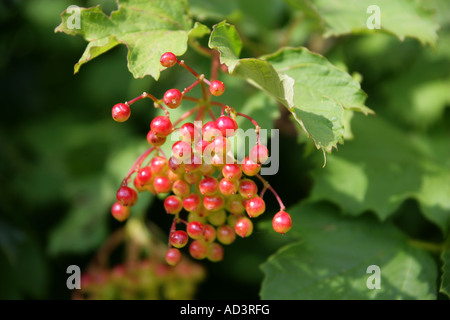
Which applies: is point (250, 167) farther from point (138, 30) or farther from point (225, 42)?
point (138, 30)

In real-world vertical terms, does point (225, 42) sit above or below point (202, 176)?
above

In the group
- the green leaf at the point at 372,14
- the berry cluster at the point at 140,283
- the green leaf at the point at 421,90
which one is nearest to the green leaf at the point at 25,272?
the berry cluster at the point at 140,283

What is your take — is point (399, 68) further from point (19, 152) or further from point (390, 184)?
point (19, 152)

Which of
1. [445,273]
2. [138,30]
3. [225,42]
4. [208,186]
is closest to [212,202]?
[208,186]

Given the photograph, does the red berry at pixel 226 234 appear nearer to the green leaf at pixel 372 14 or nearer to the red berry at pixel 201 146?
the red berry at pixel 201 146

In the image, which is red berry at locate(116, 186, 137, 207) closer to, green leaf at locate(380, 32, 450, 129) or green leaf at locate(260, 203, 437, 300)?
green leaf at locate(260, 203, 437, 300)

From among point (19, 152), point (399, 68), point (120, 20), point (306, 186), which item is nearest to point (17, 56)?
point (19, 152)
